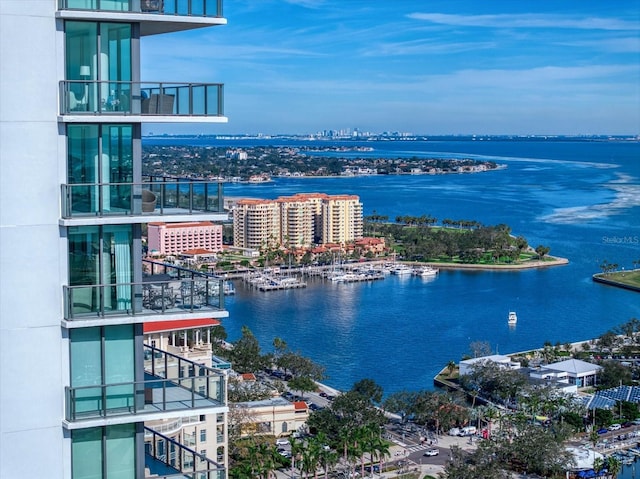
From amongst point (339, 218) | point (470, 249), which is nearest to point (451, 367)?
point (470, 249)

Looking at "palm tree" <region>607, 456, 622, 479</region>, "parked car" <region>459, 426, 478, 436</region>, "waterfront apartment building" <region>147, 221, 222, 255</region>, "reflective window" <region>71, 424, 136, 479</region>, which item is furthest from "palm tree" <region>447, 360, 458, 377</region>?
"reflective window" <region>71, 424, 136, 479</region>

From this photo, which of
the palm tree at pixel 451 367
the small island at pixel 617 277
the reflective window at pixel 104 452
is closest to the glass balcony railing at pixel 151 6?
the reflective window at pixel 104 452

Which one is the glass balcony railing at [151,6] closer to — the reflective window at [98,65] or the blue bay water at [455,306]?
the reflective window at [98,65]

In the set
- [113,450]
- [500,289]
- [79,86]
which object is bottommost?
[500,289]

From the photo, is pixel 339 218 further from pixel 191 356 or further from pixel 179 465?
pixel 179 465

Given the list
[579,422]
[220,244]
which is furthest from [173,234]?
[579,422]

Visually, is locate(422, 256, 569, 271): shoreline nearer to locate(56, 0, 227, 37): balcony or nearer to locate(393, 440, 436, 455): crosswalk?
locate(393, 440, 436, 455): crosswalk

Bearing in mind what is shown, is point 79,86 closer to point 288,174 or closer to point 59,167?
point 59,167
